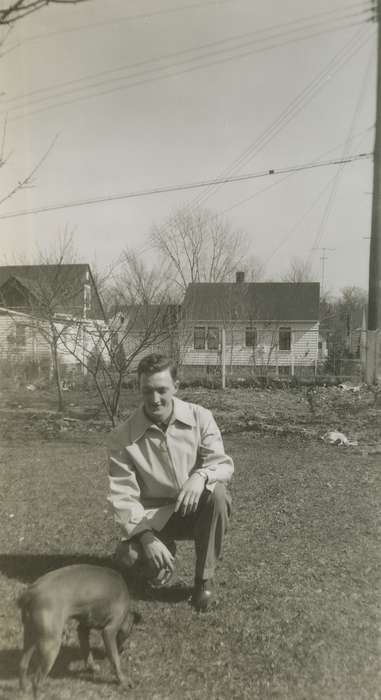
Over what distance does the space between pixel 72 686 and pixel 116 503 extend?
0.84 m

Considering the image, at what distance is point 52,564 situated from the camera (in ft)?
11.9

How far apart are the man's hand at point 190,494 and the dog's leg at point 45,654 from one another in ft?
3.21

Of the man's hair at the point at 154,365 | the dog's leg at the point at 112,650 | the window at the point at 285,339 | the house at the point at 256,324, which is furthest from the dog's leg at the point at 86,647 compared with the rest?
the window at the point at 285,339

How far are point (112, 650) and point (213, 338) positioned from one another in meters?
29.4

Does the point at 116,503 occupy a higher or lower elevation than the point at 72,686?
higher

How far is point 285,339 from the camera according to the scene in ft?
109

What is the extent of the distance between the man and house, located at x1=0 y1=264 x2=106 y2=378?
18.8 feet

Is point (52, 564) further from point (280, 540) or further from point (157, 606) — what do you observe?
point (280, 540)

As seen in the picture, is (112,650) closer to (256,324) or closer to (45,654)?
(45,654)

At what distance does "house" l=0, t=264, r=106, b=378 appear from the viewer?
10.6m

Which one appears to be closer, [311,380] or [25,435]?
[25,435]

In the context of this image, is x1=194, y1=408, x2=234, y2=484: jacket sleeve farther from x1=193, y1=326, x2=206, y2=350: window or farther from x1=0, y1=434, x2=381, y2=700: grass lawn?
x1=193, y1=326, x2=206, y2=350: window

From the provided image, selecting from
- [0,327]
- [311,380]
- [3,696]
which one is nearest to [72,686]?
[3,696]

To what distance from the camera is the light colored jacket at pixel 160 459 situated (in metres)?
3.09
